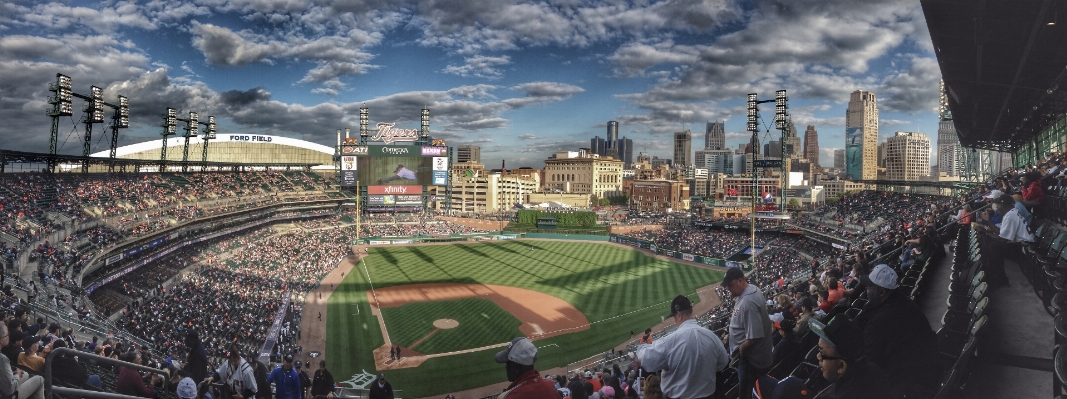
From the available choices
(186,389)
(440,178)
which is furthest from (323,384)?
(440,178)

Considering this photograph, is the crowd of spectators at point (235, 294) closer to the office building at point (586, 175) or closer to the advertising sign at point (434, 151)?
the advertising sign at point (434, 151)

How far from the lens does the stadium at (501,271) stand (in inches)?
223

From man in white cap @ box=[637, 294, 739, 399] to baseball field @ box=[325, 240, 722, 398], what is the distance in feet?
54.9

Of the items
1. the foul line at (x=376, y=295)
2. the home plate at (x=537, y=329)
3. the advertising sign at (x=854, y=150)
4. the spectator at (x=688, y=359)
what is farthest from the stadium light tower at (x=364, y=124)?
the advertising sign at (x=854, y=150)

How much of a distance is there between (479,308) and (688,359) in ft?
93.5

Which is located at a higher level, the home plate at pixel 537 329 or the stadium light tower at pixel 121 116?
the stadium light tower at pixel 121 116

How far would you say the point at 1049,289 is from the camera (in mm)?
6137

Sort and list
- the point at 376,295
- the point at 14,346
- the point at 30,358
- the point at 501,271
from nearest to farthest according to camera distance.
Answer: the point at 30,358 < the point at 14,346 < the point at 376,295 < the point at 501,271

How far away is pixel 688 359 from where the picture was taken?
13.5 ft

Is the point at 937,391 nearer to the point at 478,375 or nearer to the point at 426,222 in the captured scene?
the point at 478,375

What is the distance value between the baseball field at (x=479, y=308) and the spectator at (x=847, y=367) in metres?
17.3

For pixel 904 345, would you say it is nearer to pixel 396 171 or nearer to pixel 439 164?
pixel 439 164

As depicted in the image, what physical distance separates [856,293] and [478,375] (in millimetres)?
16032

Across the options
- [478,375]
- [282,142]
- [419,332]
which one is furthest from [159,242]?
[282,142]
